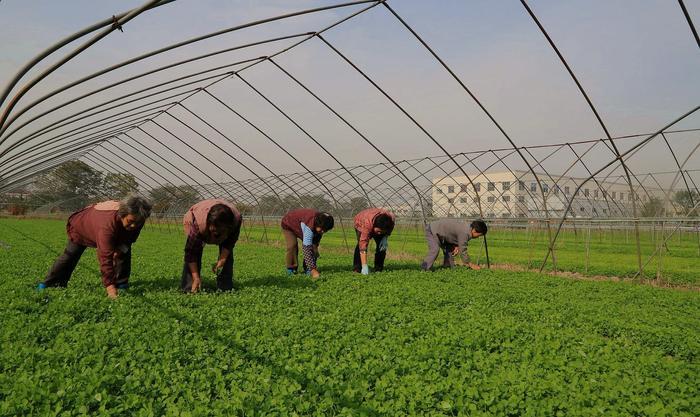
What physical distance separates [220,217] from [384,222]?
13.6 feet

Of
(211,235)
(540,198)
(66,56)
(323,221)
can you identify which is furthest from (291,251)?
(540,198)

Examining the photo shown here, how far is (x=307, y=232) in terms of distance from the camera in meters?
10.3

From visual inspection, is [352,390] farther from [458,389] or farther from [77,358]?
[77,358]

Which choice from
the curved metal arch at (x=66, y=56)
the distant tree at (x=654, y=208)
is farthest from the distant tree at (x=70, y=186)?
the curved metal arch at (x=66, y=56)

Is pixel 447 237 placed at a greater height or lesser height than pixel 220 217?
lesser

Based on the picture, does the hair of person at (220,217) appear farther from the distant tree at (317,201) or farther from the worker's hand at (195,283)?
the distant tree at (317,201)

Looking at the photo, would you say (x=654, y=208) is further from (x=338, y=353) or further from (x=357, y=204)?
(x=338, y=353)

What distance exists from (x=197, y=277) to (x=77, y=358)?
11.3ft

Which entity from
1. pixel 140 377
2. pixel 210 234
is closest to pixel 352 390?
pixel 140 377

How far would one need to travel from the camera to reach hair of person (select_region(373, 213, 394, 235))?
1045 cm

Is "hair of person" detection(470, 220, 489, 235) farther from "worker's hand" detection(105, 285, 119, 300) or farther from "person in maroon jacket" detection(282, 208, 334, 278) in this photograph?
"worker's hand" detection(105, 285, 119, 300)

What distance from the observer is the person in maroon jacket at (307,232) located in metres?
10.2

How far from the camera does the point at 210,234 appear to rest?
7.69 metres

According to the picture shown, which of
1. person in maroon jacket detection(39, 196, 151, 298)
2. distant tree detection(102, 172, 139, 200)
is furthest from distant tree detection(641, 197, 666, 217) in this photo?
distant tree detection(102, 172, 139, 200)
